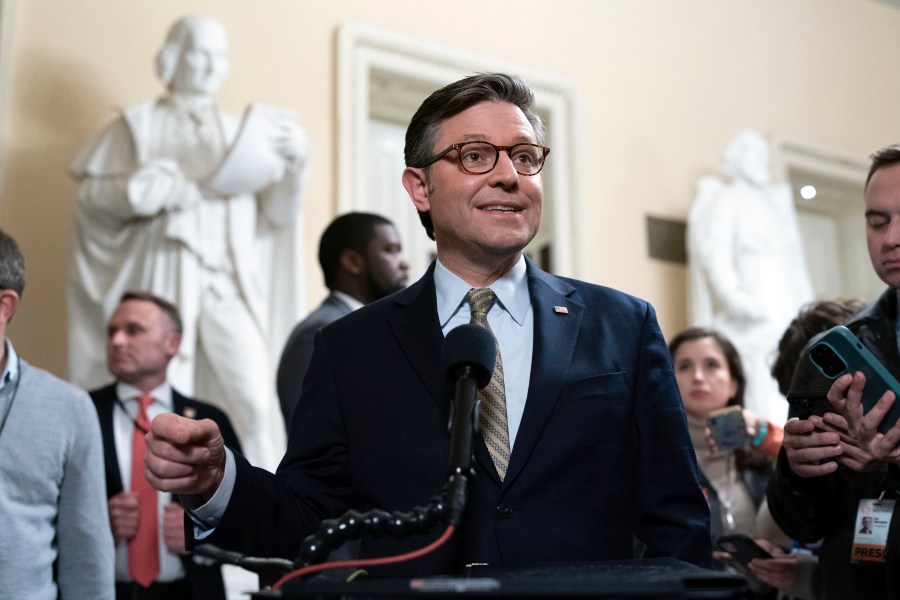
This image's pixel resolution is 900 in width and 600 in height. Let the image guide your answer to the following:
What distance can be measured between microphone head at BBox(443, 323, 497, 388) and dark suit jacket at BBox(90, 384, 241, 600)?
206 centimetres

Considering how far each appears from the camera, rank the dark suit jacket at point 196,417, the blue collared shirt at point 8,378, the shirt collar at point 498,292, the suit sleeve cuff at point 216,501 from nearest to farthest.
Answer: the suit sleeve cuff at point 216,501 < the shirt collar at point 498,292 < the blue collared shirt at point 8,378 < the dark suit jacket at point 196,417

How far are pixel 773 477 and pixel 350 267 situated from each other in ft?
6.33

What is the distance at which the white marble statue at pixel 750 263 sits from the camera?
25.6 feet

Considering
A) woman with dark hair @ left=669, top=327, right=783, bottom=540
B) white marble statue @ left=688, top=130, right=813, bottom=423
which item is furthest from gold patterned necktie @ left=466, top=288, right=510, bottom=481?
white marble statue @ left=688, top=130, right=813, bottom=423

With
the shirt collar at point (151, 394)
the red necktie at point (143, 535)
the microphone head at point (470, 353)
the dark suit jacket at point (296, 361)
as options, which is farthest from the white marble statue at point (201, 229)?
the microphone head at point (470, 353)

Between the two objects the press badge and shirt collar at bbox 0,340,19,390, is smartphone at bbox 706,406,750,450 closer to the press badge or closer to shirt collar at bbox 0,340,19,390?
the press badge

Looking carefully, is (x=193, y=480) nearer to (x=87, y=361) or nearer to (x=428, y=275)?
(x=428, y=275)

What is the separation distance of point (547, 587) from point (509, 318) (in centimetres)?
99

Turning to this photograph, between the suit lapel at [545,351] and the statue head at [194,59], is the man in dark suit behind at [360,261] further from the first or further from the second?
the statue head at [194,59]

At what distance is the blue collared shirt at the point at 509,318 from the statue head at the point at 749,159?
6.51 m

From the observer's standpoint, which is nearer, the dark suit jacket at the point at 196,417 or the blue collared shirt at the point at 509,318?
the blue collared shirt at the point at 509,318

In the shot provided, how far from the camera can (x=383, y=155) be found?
8.18 m

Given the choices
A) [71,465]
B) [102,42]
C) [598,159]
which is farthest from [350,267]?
[598,159]

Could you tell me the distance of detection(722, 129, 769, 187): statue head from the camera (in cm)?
832
